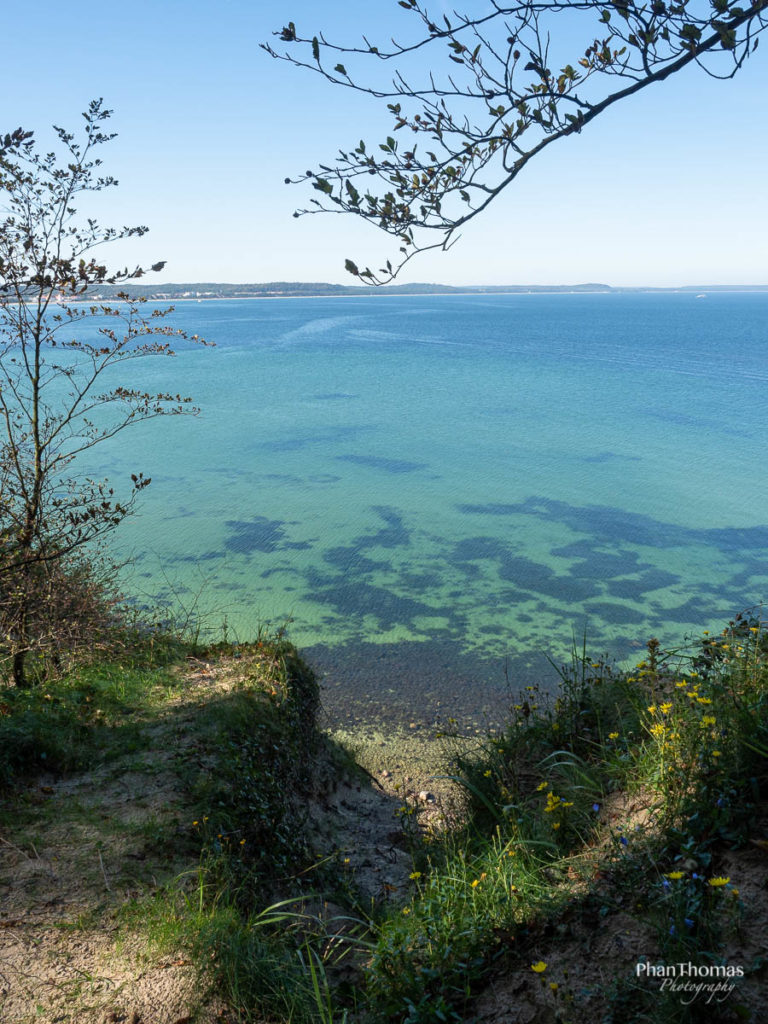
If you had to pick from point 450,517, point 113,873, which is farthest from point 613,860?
point 450,517

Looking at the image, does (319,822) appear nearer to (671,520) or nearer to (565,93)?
(565,93)

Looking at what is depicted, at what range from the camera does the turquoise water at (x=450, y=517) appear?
39.6 ft

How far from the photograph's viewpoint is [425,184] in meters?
3.23

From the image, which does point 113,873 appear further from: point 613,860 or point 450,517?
point 450,517

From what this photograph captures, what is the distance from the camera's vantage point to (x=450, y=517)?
60.2 feet

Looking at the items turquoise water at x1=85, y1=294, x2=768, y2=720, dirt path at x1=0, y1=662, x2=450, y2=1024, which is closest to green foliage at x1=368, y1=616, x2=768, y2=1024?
dirt path at x1=0, y1=662, x2=450, y2=1024

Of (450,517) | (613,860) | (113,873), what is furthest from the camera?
(450,517)

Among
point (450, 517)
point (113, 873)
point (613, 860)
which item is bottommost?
point (450, 517)

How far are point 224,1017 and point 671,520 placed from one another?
17.7 meters

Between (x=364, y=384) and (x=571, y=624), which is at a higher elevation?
(x=364, y=384)

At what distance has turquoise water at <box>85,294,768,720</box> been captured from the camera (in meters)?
12.1

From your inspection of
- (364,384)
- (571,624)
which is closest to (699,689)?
(571,624)

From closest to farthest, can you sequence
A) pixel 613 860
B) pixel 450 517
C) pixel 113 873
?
pixel 613 860 < pixel 113 873 < pixel 450 517

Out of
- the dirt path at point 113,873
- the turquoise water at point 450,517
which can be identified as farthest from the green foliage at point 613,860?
the turquoise water at point 450,517
